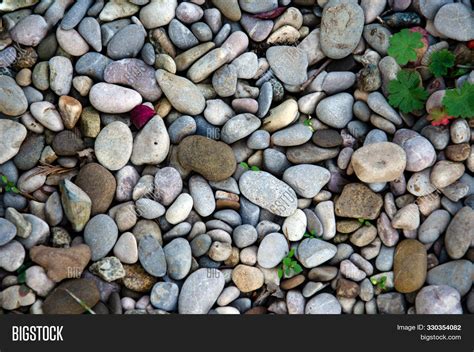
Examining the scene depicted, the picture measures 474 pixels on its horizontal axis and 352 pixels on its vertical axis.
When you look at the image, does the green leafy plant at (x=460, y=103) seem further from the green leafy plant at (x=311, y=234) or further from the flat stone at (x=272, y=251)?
the flat stone at (x=272, y=251)

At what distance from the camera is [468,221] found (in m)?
3.19

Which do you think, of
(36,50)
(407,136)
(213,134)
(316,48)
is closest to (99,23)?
(36,50)

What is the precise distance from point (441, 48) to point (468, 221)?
40.7 inches

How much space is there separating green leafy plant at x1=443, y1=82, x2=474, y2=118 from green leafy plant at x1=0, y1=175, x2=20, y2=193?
7.89ft

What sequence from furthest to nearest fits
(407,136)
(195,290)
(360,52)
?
(360,52)
(407,136)
(195,290)

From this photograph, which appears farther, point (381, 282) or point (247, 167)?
point (247, 167)

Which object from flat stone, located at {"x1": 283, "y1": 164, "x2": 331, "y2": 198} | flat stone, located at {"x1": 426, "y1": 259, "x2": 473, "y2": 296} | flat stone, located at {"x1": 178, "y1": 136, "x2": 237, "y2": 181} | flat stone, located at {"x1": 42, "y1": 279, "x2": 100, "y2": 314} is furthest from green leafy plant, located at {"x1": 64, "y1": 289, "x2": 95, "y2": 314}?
flat stone, located at {"x1": 426, "y1": 259, "x2": 473, "y2": 296}

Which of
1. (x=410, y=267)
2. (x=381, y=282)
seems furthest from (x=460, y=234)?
(x=381, y=282)

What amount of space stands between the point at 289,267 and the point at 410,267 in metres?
0.65

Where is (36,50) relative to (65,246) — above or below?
above

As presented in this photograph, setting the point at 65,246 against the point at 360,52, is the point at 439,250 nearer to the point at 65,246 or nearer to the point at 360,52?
the point at 360,52

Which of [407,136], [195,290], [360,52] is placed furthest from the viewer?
[360,52]

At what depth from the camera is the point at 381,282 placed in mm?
3232

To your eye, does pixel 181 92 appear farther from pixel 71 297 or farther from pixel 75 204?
pixel 71 297
